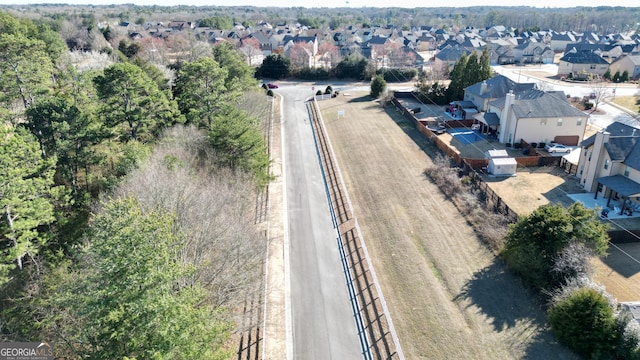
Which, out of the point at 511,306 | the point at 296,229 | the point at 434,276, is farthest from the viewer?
the point at 296,229

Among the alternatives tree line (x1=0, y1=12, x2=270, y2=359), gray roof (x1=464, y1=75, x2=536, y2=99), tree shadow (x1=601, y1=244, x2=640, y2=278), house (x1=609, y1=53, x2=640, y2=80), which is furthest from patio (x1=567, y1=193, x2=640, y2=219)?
house (x1=609, y1=53, x2=640, y2=80)

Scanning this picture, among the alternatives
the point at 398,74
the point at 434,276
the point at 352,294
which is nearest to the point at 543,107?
the point at 434,276

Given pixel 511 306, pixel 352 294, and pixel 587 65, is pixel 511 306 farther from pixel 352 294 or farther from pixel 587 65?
pixel 587 65

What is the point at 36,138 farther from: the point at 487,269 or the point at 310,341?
the point at 487,269

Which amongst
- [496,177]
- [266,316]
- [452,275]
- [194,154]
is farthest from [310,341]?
[496,177]

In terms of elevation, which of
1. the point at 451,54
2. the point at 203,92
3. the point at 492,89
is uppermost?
the point at 203,92

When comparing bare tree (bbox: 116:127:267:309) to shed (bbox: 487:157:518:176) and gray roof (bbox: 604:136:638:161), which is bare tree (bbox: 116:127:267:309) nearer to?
shed (bbox: 487:157:518:176)

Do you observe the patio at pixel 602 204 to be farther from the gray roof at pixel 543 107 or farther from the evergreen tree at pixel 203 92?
the evergreen tree at pixel 203 92
